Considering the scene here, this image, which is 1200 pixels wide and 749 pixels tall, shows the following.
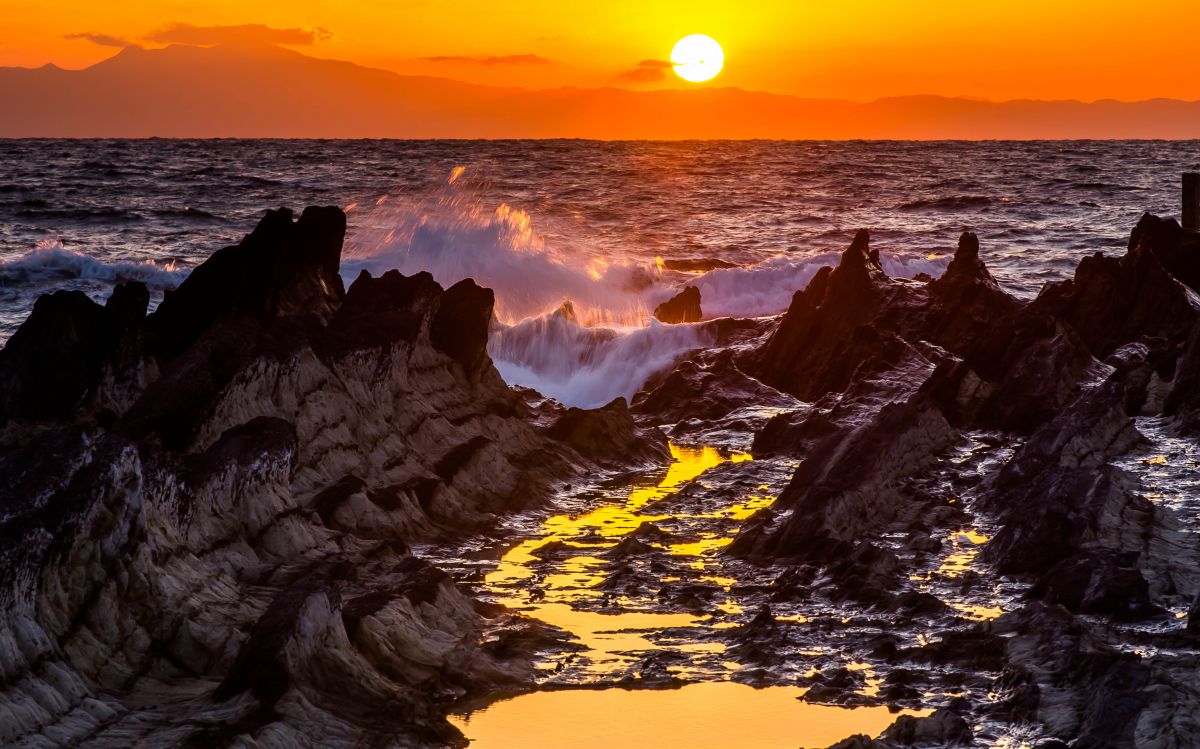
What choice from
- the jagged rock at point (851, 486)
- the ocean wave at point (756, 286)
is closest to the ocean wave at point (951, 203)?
the ocean wave at point (756, 286)

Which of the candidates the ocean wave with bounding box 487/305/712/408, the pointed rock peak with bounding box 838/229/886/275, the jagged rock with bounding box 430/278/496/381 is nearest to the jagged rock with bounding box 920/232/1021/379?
the pointed rock peak with bounding box 838/229/886/275

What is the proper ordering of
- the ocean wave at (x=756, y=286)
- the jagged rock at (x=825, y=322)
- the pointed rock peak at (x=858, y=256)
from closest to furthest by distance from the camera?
the jagged rock at (x=825, y=322) < the pointed rock peak at (x=858, y=256) < the ocean wave at (x=756, y=286)

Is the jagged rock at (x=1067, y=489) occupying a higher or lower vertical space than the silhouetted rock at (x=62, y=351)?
lower

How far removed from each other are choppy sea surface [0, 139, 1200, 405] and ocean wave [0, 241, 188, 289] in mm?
113

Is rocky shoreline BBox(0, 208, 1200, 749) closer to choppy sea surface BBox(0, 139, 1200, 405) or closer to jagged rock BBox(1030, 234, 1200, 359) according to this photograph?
jagged rock BBox(1030, 234, 1200, 359)

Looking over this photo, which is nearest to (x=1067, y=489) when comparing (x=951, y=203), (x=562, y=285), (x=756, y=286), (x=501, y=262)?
(x=562, y=285)

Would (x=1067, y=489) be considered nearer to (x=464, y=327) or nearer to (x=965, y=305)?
(x=464, y=327)

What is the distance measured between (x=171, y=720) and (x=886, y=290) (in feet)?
63.4

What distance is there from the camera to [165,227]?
62.4 meters

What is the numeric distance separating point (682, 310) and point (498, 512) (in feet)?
62.5

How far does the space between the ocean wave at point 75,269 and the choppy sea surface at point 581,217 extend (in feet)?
0.37

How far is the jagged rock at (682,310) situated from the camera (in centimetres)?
3581

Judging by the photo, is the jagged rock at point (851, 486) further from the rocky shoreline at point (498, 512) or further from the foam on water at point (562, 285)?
the foam on water at point (562, 285)

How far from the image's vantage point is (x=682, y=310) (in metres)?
36.2
